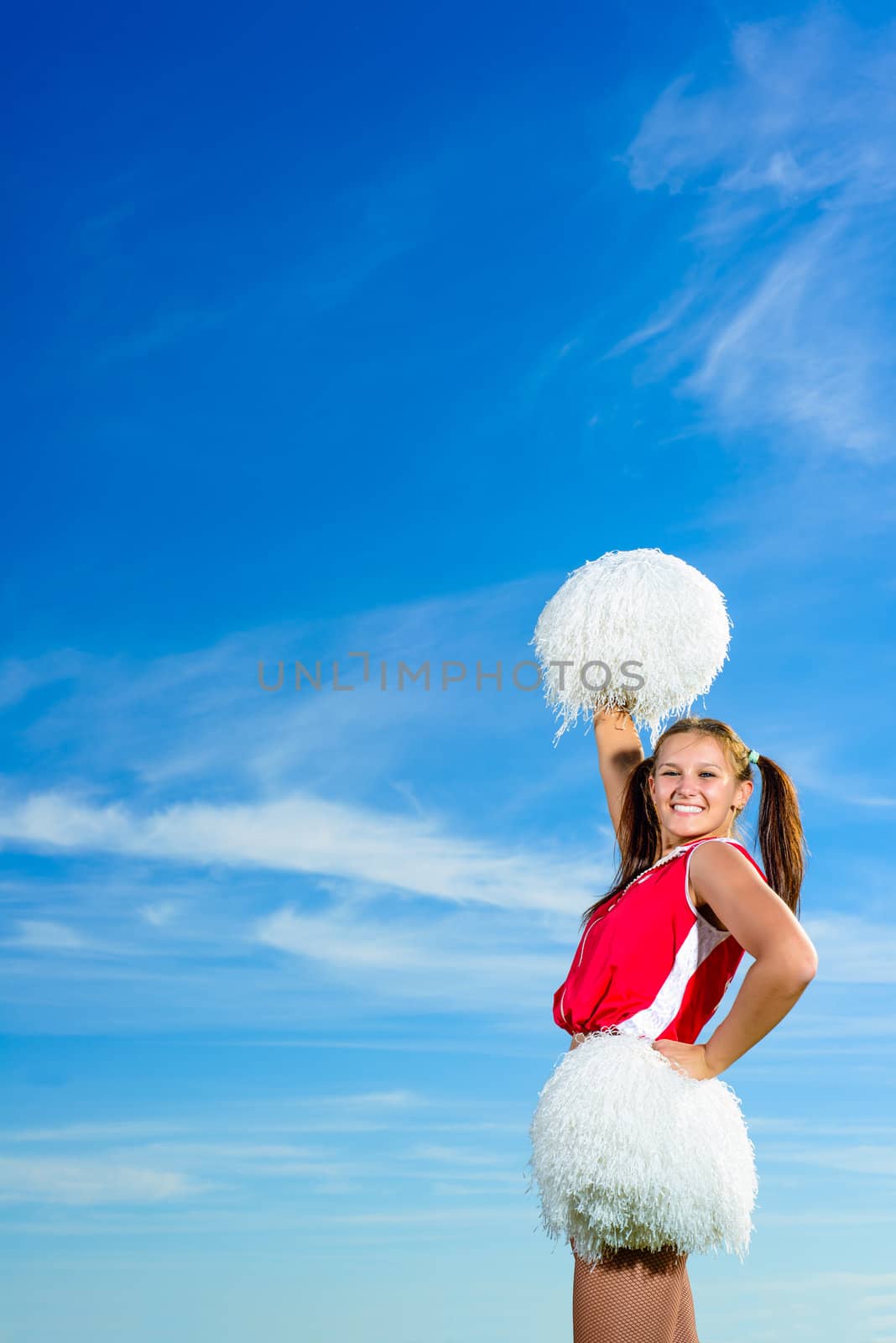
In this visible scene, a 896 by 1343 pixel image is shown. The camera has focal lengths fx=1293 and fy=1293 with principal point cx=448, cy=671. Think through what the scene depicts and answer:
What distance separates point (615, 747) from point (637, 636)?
0.45 meters

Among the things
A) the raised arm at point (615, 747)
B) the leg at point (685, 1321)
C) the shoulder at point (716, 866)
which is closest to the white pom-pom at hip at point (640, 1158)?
the leg at point (685, 1321)

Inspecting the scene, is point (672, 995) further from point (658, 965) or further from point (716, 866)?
point (716, 866)

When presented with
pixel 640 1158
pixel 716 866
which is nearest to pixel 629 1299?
pixel 640 1158

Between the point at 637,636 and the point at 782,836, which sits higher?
the point at 637,636

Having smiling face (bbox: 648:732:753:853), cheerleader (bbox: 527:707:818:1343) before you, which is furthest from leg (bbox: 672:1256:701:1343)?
smiling face (bbox: 648:732:753:853)

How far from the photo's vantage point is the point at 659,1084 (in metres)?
3.23

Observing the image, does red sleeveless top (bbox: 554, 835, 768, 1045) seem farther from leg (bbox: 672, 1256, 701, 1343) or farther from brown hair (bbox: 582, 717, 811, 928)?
leg (bbox: 672, 1256, 701, 1343)

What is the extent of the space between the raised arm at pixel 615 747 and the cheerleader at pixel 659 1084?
94 cm

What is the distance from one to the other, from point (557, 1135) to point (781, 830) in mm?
1084

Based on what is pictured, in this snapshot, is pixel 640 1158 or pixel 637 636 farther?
pixel 637 636

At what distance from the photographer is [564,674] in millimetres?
4539

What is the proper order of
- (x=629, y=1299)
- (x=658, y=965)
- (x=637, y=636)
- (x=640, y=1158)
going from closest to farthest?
1. (x=640, y=1158)
2. (x=629, y=1299)
3. (x=658, y=965)
4. (x=637, y=636)

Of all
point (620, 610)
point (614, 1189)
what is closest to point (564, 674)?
point (620, 610)

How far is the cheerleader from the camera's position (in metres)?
3.17
